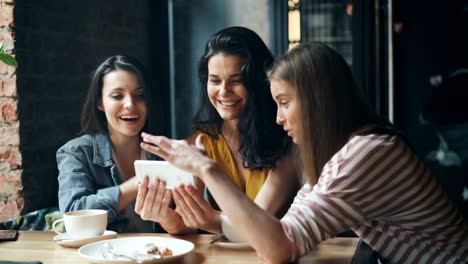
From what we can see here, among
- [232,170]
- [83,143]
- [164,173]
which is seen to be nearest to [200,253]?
[164,173]

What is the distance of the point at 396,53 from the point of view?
9.87ft

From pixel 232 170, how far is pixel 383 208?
0.94 metres

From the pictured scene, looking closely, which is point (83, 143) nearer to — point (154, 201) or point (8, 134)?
point (8, 134)

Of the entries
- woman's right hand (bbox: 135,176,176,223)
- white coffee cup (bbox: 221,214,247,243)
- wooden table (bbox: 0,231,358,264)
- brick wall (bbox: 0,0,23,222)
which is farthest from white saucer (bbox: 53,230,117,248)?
brick wall (bbox: 0,0,23,222)

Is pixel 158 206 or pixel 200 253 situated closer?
pixel 200 253

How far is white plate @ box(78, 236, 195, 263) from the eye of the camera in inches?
57.4

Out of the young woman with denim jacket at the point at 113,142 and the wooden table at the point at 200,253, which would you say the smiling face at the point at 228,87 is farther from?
the wooden table at the point at 200,253

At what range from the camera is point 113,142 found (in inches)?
95.3

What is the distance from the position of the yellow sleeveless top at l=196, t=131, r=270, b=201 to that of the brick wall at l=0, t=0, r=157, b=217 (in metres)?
0.70

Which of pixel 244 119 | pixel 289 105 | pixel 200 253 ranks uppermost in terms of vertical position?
pixel 289 105

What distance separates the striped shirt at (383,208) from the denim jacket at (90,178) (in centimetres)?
85

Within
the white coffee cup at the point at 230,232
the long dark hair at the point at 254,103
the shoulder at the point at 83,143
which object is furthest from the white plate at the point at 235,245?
the shoulder at the point at 83,143

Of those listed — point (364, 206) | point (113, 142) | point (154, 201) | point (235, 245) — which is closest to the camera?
point (364, 206)

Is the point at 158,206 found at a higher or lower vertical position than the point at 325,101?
lower
